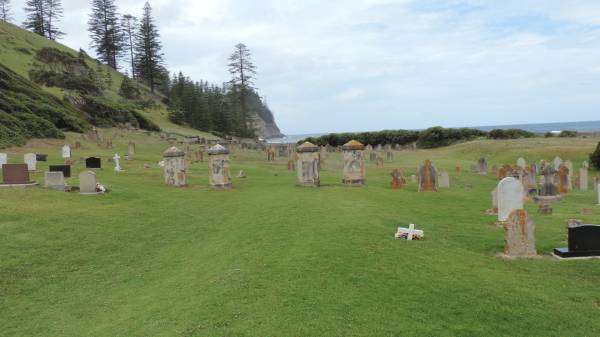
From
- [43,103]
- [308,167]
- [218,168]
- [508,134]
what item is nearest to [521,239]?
[308,167]

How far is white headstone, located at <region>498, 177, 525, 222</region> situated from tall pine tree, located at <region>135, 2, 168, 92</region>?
77.5 m

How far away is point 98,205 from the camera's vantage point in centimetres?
1445

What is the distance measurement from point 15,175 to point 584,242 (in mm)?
17442

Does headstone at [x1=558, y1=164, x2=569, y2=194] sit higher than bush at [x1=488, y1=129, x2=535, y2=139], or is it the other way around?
bush at [x1=488, y1=129, x2=535, y2=139]

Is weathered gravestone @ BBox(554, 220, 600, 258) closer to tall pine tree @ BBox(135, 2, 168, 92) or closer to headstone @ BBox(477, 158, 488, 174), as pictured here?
headstone @ BBox(477, 158, 488, 174)

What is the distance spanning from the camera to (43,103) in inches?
1582

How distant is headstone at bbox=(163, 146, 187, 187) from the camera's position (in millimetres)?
19750

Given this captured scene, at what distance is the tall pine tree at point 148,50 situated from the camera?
80.6 m

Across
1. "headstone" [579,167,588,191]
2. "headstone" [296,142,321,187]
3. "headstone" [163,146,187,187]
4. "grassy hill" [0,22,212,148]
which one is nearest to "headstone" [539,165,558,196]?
"headstone" [579,167,588,191]

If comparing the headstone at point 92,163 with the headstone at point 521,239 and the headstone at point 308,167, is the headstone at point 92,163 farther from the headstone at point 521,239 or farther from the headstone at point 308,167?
the headstone at point 521,239

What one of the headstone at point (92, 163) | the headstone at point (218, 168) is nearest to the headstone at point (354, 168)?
the headstone at point (218, 168)

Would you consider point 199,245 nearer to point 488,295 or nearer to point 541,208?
point 488,295

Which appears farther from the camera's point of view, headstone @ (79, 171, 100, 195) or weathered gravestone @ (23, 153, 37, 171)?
weathered gravestone @ (23, 153, 37, 171)

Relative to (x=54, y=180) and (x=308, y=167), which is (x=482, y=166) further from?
(x=54, y=180)
